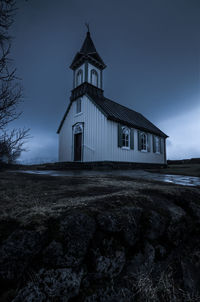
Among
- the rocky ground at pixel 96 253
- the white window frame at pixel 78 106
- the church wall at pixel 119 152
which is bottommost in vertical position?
the rocky ground at pixel 96 253

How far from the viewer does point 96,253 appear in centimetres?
95

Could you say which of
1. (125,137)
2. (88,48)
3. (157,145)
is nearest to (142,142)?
(125,137)

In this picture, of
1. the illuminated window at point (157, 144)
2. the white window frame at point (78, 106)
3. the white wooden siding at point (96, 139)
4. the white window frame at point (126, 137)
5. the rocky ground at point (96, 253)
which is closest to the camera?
the rocky ground at point (96, 253)

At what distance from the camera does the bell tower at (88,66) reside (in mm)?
11465

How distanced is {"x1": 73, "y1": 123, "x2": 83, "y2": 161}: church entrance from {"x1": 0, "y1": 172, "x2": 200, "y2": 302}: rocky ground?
1024 cm

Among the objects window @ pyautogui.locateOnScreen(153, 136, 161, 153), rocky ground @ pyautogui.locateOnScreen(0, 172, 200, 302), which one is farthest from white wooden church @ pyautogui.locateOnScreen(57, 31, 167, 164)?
rocky ground @ pyautogui.locateOnScreen(0, 172, 200, 302)

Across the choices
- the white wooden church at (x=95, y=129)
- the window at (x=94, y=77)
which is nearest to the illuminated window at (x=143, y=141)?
the white wooden church at (x=95, y=129)

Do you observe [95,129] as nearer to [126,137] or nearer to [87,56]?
[126,137]

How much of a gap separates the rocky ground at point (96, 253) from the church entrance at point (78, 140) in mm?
10236

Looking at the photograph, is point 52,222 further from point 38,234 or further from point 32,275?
point 32,275

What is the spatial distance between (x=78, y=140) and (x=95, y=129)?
90.6 inches

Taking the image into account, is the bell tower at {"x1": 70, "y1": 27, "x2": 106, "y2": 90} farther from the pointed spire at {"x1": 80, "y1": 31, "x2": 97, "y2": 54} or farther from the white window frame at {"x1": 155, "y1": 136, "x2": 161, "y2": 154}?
the white window frame at {"x1": 155, "y1": 136, "x2": 161, "y2": 154}

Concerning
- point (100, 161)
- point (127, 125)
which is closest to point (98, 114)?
point (127, 125)

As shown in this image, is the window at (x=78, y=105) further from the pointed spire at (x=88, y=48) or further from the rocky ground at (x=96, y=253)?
the rocky ground at (x=96, y=253)
